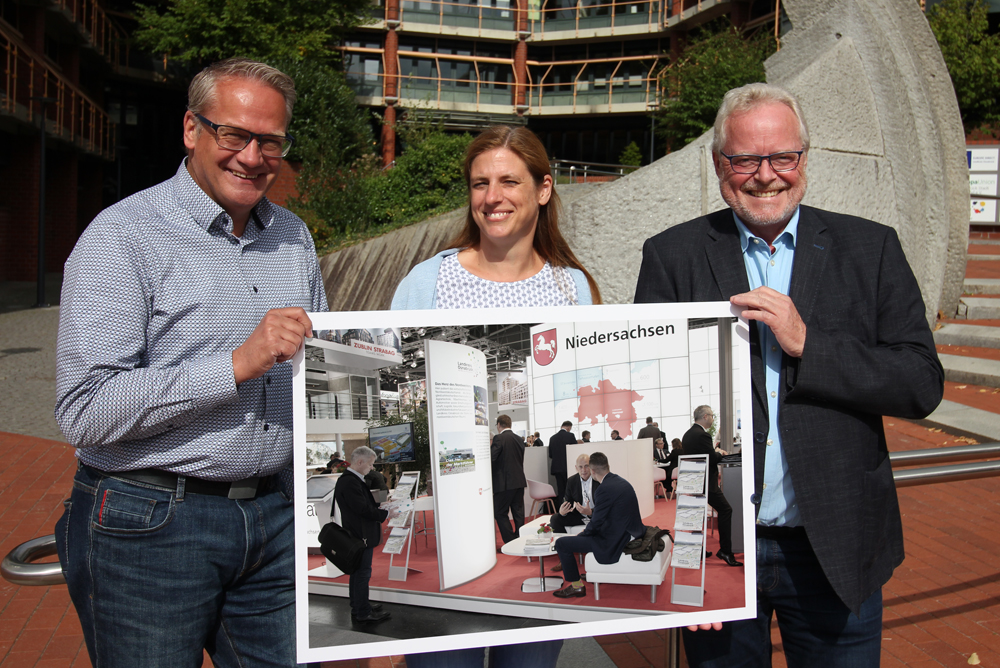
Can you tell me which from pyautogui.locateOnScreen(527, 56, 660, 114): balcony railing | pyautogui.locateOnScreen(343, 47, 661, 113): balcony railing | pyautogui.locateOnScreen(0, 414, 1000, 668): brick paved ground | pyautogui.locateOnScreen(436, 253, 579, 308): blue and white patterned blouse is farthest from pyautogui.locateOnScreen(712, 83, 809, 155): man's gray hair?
pyautogui.locateOnScreen(527, 56, 660, 114): balcony railing

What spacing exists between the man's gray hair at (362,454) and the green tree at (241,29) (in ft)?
81.5

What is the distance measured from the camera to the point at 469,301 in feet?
8.25

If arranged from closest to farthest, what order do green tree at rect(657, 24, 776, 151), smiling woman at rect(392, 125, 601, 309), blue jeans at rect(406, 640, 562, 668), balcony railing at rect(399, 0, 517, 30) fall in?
blue jeans at rect(406, 640, 562, 668), smiling woman at rect(392, 125, 601, 309), green tree at rect(657, 24, 776, 151), balcony railing at rect(399, 0, 517, 30)

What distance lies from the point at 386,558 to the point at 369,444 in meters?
0.27

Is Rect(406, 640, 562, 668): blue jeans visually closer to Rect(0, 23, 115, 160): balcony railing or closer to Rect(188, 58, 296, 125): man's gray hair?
Rect(188, 58, 296, 125): man's gray hair

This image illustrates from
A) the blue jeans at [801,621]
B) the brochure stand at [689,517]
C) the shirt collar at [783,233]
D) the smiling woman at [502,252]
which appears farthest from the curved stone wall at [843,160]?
the brochure stand at [689,517]

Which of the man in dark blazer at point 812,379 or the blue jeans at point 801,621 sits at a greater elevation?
the man in dark blazer at point 812,379

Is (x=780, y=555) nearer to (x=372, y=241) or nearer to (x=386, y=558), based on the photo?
(x=386, y=558)

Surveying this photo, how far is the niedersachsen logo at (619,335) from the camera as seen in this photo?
1844mm

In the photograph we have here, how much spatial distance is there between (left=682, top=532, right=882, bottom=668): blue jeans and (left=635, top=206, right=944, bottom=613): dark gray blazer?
3.7 inches

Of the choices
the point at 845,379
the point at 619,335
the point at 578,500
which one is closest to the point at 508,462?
the point at 578,500

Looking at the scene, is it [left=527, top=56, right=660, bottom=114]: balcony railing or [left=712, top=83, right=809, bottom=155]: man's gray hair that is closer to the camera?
[left=712, top=83, right=809, bottom=155]: man's gray hair

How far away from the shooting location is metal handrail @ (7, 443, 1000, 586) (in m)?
1.85

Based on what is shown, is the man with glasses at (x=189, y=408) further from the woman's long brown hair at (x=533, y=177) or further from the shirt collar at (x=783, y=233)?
the shirt collar at (x=783, y=233)
